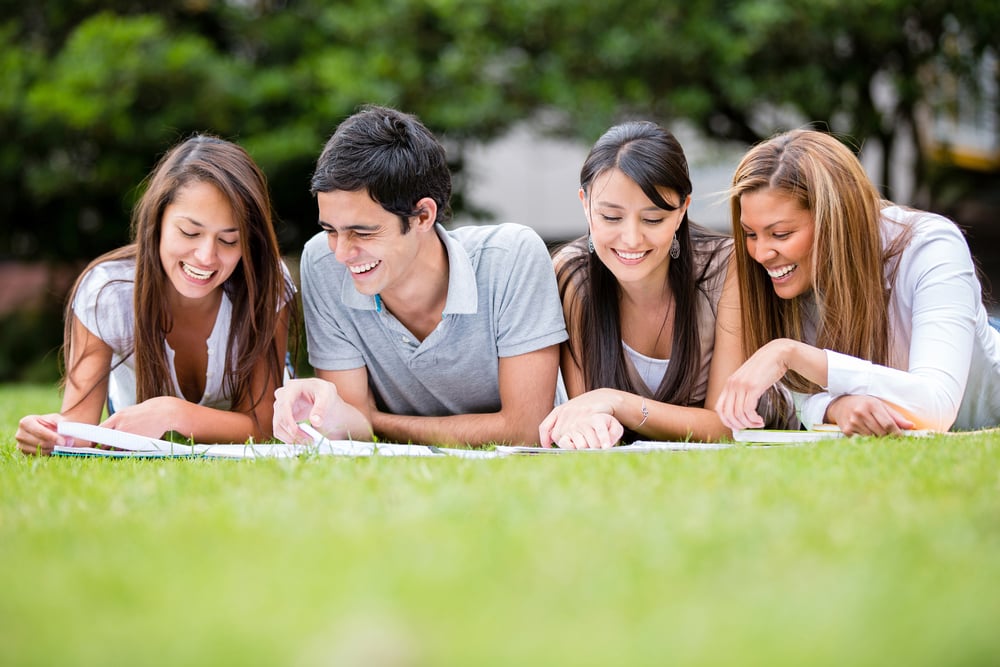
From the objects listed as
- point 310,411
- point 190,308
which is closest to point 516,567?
point 310,411

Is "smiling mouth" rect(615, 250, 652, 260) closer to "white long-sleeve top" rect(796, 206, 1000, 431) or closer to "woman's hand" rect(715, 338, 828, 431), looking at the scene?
"woman's hand" rect(715, 338, 828, 431)

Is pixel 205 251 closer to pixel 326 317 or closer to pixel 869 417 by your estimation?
pixel 326 317

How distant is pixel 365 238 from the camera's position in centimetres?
414

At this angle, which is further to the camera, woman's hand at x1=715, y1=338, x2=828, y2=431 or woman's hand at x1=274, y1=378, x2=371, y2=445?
woman's hand at x1=274, y1=378, x2=371, y2=445

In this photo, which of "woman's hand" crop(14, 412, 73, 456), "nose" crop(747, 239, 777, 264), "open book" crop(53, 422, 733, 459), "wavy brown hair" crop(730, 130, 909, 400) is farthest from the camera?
"nose" crop(747, 239, 777, 264)

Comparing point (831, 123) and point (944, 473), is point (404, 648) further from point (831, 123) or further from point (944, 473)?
point (831, 123)

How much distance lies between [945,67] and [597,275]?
30.3ft

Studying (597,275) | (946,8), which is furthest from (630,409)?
(946,8)

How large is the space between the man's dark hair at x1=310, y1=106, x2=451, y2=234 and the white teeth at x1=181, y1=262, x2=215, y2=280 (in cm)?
60

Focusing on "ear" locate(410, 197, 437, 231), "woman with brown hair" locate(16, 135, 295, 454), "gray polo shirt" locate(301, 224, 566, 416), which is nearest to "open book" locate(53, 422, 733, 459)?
"woman with brown hair" locate(16, 135, 295, 454)

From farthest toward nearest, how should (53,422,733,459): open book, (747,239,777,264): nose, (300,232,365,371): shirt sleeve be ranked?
1. (300,232,365,371): shirt sleeve
2. (747,239,777,264): nose
3. (53,422,733,459): open book

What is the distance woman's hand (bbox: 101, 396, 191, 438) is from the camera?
416 centimetres

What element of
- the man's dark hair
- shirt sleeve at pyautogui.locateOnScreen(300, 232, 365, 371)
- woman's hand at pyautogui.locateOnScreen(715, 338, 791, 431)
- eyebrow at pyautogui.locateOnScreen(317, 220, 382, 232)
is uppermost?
the man's dark hair

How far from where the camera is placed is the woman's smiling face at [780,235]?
414 centimetres
